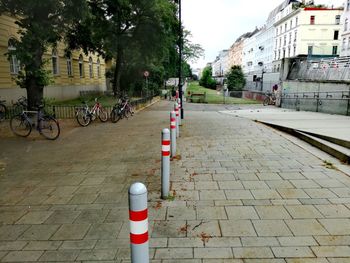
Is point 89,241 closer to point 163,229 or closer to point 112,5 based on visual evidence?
point 163,229

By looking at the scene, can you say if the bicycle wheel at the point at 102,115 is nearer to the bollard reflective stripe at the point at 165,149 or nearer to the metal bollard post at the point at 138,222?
the bollard reflective stripe at the point at 165,149

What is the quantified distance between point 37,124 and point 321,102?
1565 centimetres

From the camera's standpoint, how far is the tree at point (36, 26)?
1021 centimetres

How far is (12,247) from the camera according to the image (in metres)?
3.11

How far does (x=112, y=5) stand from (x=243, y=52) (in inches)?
3495

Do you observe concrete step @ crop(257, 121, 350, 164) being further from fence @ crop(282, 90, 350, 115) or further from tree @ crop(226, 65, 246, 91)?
tree @ crop(226, 65, 246, 91)

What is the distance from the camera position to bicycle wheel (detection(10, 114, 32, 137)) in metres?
9.59

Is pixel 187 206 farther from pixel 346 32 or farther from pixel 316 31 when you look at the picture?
pixel 316 31

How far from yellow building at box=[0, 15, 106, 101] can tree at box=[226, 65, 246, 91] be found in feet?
90.4

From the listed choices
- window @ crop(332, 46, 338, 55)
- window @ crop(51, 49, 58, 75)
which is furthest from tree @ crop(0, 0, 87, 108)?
window @ crop(332, 46, 338, 55)

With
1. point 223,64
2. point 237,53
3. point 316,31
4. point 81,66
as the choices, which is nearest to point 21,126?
point 81,66

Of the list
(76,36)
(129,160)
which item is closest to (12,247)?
(129,160)

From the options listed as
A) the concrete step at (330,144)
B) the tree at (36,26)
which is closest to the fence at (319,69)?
the concrete step at (330,144)

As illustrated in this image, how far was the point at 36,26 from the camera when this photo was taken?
1028cm
